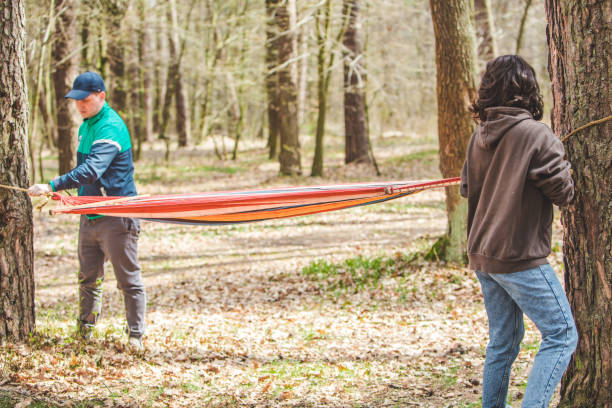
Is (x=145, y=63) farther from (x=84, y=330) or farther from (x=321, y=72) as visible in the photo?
(x=84, y=330)

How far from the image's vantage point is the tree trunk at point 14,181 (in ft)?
11.8

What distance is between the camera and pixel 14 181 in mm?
3682

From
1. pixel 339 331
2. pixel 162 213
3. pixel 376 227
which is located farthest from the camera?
pixel 376 227

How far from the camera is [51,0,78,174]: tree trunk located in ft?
40.9

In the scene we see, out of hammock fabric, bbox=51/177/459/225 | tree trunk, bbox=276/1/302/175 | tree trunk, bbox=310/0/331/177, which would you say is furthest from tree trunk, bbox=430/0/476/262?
tree trunk, bbox=276/1/302/175

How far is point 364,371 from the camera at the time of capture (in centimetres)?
421

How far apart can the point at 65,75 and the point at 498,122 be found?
40.3 ft

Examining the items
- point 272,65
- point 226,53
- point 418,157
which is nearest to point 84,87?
point 272,65

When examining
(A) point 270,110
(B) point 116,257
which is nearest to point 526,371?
(B) point 116,257

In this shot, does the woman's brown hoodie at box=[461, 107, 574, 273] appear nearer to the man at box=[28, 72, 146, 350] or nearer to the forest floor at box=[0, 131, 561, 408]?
the forest floor at box=[0, 131, 561, 408]

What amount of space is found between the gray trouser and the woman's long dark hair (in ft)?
8.56

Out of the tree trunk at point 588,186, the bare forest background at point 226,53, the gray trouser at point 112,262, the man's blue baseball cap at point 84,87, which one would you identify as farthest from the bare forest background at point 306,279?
the man's blue baseball cap at point 84,87

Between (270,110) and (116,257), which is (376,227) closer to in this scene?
(116,257)

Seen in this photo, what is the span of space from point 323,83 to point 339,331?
10.3 meters
